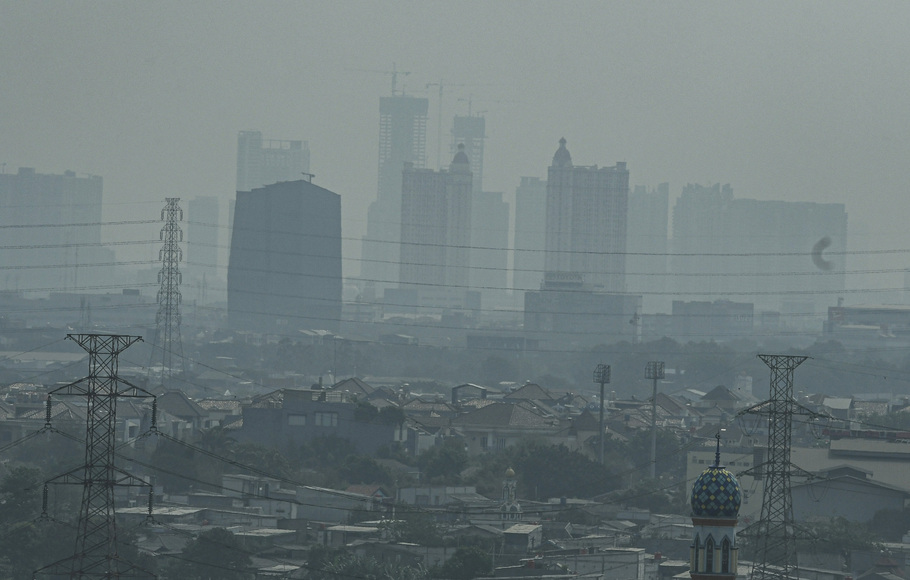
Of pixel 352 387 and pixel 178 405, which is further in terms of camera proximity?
pixel 352 387

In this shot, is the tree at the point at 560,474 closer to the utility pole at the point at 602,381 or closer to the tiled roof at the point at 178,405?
the utility pole at the point at 602,381

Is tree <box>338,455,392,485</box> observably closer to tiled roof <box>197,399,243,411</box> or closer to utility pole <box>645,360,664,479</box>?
utility pole <box>645,360,664,479</box>

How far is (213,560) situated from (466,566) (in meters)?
5.56

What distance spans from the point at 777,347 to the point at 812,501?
131810 millimetres

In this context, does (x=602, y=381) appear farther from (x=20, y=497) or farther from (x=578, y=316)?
(x=578, y=316)

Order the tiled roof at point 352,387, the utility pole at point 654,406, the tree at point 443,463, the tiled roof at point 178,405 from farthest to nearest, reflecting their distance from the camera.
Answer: the tiled roof at point 352,387
the tiled roof at point 178,405
the utility pole at point 654,406
the tree at point 443,463

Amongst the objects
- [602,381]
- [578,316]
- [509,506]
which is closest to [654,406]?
[602,381]

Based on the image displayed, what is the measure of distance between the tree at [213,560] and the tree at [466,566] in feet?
13.7

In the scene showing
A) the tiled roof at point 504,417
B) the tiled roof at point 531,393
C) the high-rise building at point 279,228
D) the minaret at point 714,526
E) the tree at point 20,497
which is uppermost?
the high-rise building at point 279,228

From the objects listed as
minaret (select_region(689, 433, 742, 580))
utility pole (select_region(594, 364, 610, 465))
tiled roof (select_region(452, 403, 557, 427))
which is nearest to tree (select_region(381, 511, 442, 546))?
utility pole (select_region(594, 364, 610, 465))

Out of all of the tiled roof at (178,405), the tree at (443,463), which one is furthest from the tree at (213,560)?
the tiled roof at (178,405)

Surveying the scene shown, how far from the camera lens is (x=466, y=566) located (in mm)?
43969

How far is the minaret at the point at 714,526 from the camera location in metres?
26.4

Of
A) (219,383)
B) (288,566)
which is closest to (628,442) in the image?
(288,566)
